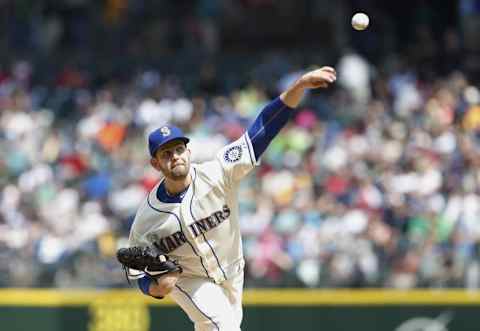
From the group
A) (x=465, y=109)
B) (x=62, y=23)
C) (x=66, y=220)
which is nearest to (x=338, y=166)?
(x=465, y=109)

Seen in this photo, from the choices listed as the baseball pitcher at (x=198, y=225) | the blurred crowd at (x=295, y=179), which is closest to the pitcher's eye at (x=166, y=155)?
the baseball pitcher at (x=198, y=225)

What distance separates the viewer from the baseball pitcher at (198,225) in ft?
21.7

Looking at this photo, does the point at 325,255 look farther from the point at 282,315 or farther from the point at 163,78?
the point at 163,78

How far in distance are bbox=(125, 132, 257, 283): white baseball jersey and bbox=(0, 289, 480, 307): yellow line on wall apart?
4.92 metres

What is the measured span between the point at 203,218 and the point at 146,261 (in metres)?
0.45

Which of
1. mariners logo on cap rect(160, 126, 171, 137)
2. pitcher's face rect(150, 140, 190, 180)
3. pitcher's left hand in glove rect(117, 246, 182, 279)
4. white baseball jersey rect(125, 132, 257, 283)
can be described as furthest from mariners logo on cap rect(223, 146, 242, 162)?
pitcher's left hand in glove rect(117, 246, 182, 279)

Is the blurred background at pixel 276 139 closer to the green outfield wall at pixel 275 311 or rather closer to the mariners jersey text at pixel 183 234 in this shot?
the green outfield wall at pixel 275 311

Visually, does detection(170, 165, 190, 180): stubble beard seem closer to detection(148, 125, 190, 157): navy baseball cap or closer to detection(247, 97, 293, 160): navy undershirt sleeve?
detection(148, 125, 190, 157): navy baseball cap

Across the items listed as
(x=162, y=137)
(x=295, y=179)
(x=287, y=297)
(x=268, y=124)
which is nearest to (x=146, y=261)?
(x=162, y=137)

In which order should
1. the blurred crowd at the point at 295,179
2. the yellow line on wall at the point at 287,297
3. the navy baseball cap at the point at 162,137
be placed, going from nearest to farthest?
1. the navy baseball cap at the point at 162,137
2. the yellow line on wall at the point at 287,297
3. the blurred crowd at the point at 295,179

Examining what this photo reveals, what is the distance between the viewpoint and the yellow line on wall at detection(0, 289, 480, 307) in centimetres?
1158

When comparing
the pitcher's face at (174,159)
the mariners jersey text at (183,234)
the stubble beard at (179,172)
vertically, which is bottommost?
the mariners jersey text at (183,234)

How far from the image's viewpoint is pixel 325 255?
11.9 m

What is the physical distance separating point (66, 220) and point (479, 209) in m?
4.46
